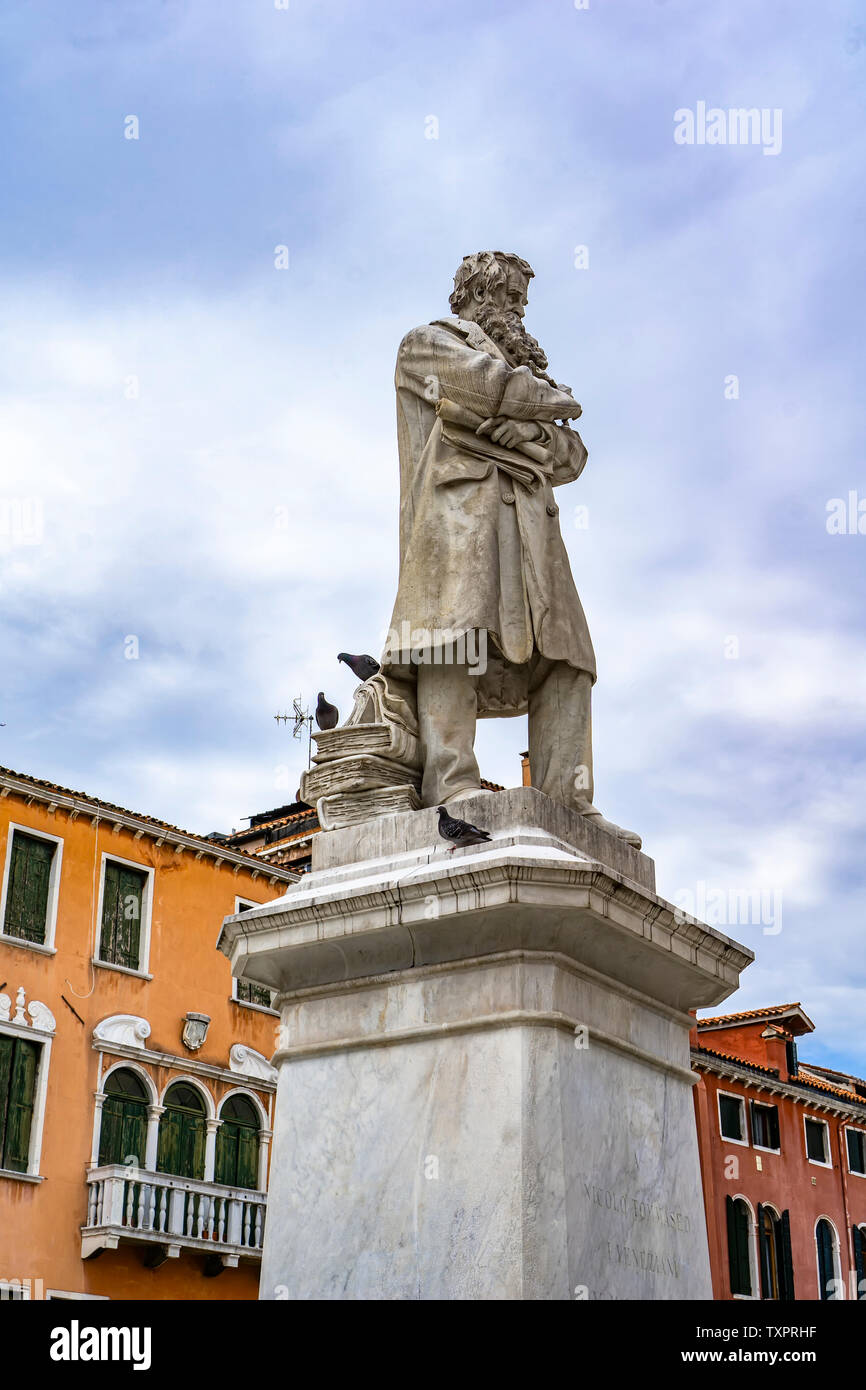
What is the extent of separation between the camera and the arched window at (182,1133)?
31188mm

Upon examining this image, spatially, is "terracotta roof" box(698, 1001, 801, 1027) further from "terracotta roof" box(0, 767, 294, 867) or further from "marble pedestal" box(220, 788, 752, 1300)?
"marble pedestal" box(220, 788, 752, 1300)

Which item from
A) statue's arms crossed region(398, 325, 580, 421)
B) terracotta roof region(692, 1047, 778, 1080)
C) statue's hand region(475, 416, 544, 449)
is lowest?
statue's hand region(475, 416, 544, 449)

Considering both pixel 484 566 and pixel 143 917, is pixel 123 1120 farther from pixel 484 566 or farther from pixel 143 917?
pixel 484 566

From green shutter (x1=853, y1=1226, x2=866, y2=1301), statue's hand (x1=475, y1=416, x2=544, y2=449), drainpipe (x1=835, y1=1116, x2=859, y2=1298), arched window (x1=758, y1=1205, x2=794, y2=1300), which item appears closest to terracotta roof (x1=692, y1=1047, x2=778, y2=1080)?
arched window (x1=758, y1=1205, x2=794, y2=1300)

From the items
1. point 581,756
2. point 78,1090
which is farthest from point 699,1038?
point 581,756

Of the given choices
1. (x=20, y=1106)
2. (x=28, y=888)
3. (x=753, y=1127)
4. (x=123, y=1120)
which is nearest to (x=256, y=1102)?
(x=123, y=1120)

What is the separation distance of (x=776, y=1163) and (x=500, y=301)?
40019mm

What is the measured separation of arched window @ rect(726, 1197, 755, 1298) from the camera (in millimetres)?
41906

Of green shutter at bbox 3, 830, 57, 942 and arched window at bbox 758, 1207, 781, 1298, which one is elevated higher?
green shutter at bbox 3, 830, 57, 942

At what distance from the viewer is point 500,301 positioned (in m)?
8.44

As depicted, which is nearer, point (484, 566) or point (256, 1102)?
point (484, 566)

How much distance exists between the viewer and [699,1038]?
4672 centimetres

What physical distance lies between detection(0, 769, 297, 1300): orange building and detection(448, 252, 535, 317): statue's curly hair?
2335 centimetres
